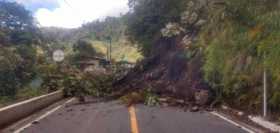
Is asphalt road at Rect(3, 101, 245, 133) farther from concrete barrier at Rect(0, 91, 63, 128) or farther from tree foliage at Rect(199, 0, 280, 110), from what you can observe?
tree foliage at Rect(199, 0, 280, 110)

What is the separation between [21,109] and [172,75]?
12.4m

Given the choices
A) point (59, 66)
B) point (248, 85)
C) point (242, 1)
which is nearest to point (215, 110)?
point (248, 85)

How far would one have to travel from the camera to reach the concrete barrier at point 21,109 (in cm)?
1007

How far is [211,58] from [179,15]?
49.9ft

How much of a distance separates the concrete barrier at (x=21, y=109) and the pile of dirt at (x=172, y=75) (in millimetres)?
6142

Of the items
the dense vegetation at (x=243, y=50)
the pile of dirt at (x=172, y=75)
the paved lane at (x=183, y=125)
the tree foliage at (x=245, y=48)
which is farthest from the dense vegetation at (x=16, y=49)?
the tree foliage at (x=245, y=48)

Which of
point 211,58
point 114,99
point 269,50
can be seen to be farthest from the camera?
point 114,99

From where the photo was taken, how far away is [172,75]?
22844 mm

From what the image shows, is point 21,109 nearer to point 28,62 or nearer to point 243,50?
point 243,50

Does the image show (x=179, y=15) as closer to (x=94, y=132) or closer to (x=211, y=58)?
(x=211, y=58)

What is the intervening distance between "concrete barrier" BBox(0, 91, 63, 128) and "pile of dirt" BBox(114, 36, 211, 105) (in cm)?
614

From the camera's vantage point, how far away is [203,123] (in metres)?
10.9

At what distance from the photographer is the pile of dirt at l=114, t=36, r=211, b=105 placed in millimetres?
17875

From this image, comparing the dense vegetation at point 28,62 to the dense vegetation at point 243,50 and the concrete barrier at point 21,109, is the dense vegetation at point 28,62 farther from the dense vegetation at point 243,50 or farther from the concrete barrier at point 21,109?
the dense vegetation at point 243,50
